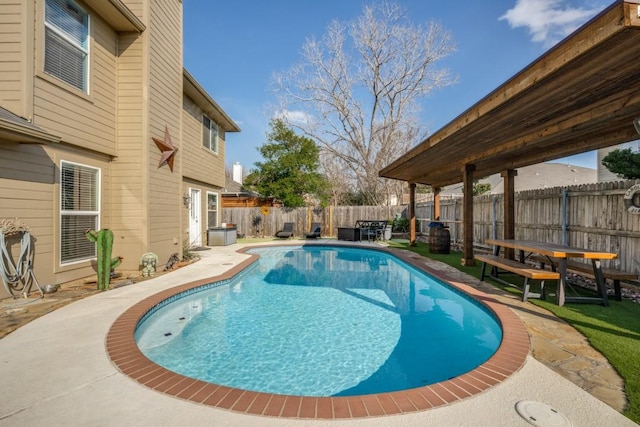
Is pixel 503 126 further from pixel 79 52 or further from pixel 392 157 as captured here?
pixel 392 157

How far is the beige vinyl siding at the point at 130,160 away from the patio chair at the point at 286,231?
8.95 metres

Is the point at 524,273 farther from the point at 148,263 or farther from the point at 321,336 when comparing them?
the point at 148,263

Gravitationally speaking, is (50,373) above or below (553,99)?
below

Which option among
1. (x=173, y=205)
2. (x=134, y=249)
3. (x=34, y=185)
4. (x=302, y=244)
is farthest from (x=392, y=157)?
(x=34, y=185)

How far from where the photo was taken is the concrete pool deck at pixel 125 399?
1.99 m

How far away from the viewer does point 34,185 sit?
4.90 meters

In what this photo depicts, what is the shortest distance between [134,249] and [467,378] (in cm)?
662

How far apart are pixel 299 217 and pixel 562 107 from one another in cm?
1376

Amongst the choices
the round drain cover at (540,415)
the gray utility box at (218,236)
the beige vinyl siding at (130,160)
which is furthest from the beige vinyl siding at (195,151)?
the round drain cover at (540,415)

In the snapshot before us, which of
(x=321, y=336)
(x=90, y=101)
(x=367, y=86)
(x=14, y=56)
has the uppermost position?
(x=367, y=86)

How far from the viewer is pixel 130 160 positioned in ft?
21.6

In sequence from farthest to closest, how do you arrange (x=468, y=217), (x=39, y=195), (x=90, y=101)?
1. (x=468, y=217)
2. (x=90, y=101)
3. (x=39, y=195)

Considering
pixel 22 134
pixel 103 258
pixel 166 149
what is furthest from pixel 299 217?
pixel 22 134

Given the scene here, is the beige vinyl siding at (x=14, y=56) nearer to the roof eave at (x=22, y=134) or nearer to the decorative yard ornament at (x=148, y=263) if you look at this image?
the roof eave at (x=22, y=134)
